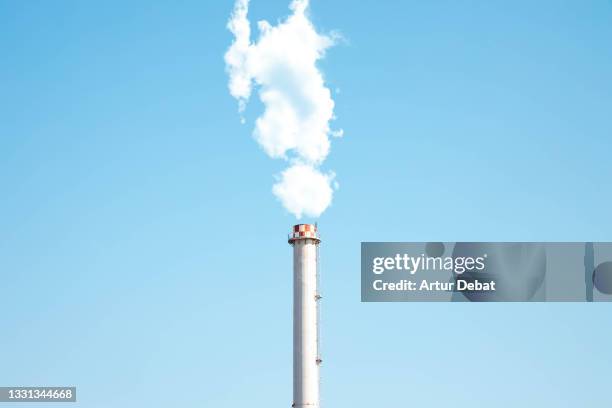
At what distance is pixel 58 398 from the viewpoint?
85.4 m

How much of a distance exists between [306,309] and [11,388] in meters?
31.1

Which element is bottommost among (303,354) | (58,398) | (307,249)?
(58,398)

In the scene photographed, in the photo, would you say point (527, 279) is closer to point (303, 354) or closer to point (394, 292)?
point (394, 292)

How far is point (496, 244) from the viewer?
85.5m

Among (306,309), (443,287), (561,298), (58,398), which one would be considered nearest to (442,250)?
(443,287)

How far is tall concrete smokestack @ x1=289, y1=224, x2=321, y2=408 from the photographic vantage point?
102 metres

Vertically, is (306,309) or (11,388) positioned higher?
(306,309)

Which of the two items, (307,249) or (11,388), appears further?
(307,249)

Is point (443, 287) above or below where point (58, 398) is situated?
above

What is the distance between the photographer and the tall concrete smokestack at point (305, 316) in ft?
335

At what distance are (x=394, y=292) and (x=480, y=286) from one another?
7.52m

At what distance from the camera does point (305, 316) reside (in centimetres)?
10362

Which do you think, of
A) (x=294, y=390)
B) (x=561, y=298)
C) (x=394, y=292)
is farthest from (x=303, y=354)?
(x=561, y=298)

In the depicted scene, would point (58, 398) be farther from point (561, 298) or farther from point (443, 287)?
point (561, 298)
